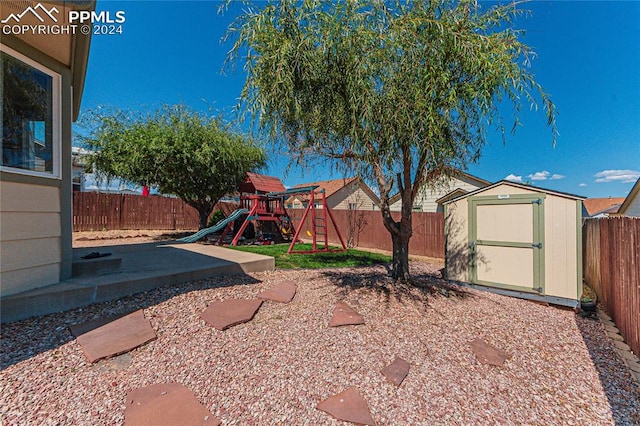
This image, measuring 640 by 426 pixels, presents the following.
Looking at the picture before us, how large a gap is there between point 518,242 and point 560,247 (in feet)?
1.84

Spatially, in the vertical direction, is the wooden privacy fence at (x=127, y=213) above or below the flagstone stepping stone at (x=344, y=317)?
above

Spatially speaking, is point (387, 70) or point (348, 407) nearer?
point (348, 407)

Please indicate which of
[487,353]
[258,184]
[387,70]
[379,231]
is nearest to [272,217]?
[258,184]

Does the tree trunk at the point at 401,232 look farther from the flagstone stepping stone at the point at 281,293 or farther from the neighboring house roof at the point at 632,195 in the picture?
the neighboring house roof at the point at 632,195

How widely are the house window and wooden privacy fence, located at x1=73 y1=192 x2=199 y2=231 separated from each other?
34.3 ft

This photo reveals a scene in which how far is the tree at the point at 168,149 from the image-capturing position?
8.13 metres

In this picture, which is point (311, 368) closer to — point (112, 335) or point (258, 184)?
point (112, 335)

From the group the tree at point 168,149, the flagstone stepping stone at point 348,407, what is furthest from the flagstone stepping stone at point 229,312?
the tree at point 168,149

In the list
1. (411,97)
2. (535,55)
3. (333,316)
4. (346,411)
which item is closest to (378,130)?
(411,97)

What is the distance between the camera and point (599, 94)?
360 inches

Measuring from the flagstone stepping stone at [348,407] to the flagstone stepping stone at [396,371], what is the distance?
35cm

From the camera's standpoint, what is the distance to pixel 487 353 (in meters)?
2.80

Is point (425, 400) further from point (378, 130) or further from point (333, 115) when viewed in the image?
point (333, 115)

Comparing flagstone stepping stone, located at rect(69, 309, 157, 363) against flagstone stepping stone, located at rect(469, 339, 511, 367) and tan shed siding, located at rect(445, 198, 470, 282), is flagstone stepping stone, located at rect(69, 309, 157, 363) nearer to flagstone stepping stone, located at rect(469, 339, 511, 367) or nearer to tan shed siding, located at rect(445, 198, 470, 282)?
flagstone stepping stone, located at rect(469, 339, 511, 367)
